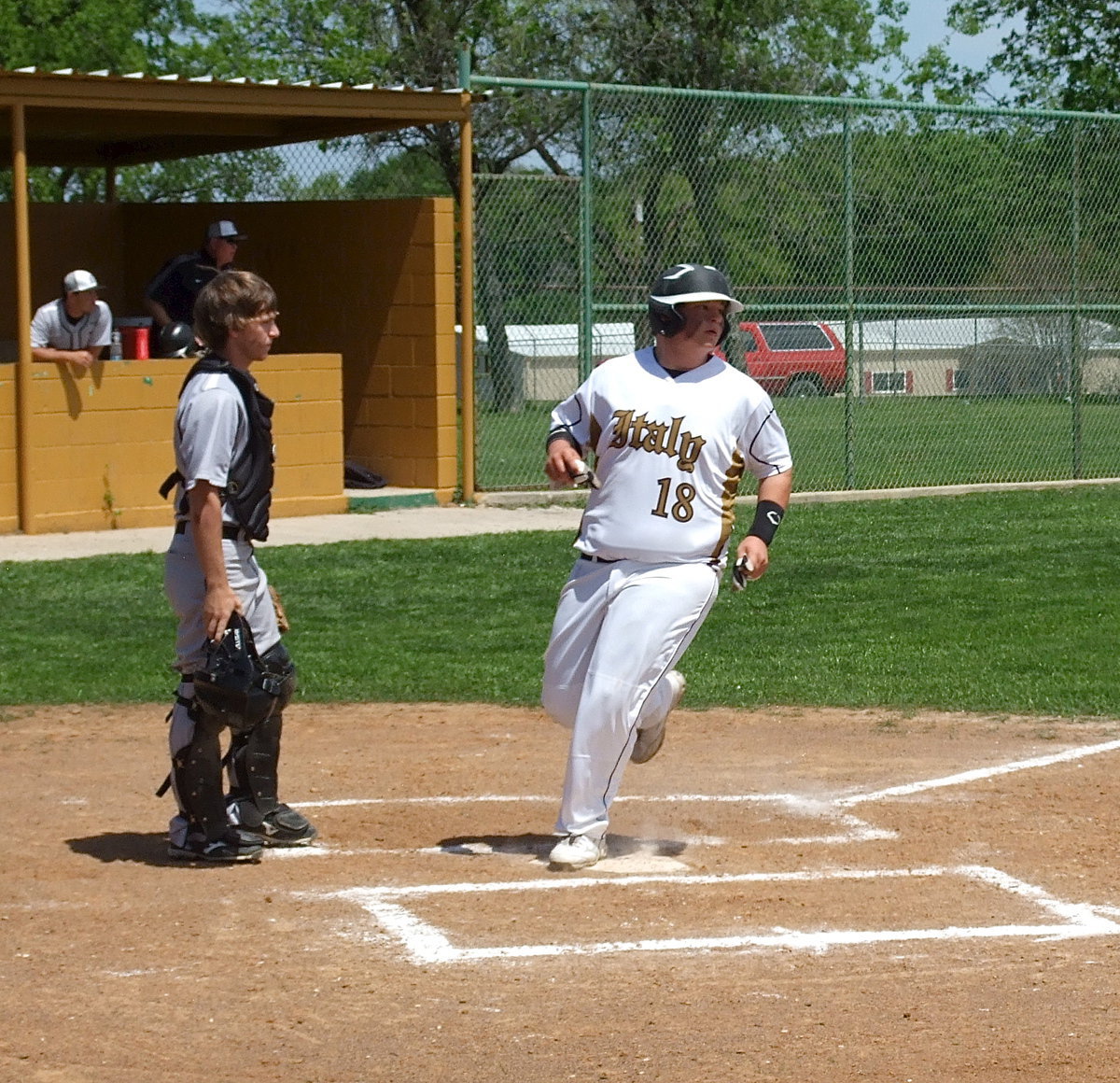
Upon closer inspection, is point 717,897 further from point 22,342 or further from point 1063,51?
point 1063,51

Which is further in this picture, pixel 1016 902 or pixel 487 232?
pixel 487 232

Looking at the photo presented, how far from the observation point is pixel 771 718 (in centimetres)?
833

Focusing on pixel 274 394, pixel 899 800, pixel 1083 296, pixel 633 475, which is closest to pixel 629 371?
pixel 633 475

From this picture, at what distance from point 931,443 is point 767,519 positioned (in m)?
12.2

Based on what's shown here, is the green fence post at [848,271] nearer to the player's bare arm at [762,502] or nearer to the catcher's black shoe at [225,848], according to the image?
the player's bare arm at [762,502]

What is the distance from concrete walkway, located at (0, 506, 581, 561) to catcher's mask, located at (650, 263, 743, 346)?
25.2ft

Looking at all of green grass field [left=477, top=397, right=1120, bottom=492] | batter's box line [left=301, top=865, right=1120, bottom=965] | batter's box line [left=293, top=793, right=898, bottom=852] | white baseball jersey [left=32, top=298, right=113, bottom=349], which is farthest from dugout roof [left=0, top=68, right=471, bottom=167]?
batter's box line [left=301, top=865, right=1120, bottom=965]

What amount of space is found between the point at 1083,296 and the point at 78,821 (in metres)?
13.5

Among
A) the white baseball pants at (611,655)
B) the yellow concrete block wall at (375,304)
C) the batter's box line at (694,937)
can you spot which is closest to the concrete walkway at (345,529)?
the yellow concrete block wall at (375,304)

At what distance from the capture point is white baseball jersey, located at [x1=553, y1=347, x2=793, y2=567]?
578 centimetres

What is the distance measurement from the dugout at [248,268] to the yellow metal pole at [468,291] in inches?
2.4

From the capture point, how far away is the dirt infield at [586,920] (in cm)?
424

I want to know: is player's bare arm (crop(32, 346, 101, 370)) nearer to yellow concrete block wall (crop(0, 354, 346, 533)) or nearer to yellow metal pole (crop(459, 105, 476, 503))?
yellow concrete block wall (crop(0, 354, 346, 533))

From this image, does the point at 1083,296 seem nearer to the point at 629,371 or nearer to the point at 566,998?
the point at 629,371
